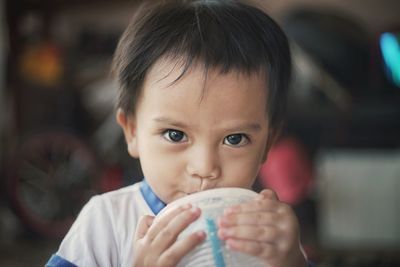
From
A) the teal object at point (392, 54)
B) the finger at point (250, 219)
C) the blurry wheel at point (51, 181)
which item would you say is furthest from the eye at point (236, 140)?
the teal object at point (392, 54)

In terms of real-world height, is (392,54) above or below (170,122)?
below

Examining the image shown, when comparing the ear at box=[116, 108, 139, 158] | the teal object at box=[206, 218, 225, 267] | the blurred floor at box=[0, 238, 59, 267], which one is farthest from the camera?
the blurred floor at box=[0, 238, 59, 267]

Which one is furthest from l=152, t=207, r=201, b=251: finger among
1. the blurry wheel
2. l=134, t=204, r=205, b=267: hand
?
the blurry wheel

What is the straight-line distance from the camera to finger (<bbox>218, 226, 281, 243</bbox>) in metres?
0.61

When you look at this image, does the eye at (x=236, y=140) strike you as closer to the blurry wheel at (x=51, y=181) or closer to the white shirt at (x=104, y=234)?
the white shirt at (x=104, y=234)

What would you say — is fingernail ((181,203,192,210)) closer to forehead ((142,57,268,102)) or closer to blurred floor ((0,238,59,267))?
forehead ((142,57,268,102))

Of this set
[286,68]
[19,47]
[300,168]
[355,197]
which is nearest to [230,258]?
[286,68]

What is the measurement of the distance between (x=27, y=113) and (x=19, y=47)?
0.29m

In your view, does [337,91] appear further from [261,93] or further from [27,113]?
[261,93]

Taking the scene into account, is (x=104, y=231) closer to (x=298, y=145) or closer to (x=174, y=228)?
(x=174, y=228)

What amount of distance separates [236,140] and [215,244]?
156 mm

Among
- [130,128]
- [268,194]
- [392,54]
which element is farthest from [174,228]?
[392,54]

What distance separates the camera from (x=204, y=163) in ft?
2.22

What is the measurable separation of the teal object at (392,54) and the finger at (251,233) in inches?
75.7
